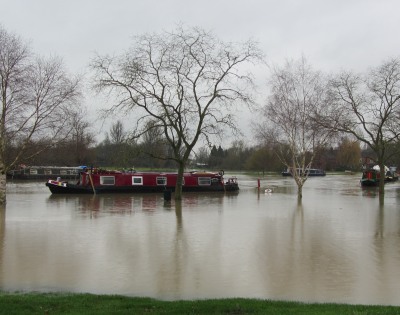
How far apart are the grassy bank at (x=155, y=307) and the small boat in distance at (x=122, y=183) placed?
31.8 metres

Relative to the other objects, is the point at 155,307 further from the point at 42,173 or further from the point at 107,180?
the point at 42,173

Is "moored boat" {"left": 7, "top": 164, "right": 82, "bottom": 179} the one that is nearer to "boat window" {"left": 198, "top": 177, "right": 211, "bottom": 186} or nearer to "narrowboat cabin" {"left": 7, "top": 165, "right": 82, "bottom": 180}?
"narrowboat cabin" {"left": 7, "top": 165, "right": 82, "bottom": 180}

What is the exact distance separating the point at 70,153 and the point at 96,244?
234 feet

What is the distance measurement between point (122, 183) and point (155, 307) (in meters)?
33.8

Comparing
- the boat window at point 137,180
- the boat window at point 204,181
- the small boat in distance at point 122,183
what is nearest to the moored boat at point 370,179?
the small boat in distance at point 122,183

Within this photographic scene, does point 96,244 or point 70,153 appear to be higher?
point 70,153

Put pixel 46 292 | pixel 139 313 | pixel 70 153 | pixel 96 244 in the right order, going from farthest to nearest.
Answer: pixel 70 153, pixel 96 244, pixel 46 292, pixel 139 313

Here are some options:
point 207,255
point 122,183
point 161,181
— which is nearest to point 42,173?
point 122,183

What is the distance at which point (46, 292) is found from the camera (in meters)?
9.33

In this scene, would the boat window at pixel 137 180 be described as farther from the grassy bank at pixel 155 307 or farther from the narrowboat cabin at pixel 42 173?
the narrowboat cabin at pixel 42 173

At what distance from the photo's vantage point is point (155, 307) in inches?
299

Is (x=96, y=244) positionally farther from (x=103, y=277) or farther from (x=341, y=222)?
(x=341, y=222)

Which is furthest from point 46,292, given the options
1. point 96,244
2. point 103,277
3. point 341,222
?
point 341,222

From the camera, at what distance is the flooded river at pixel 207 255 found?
32.2ft
